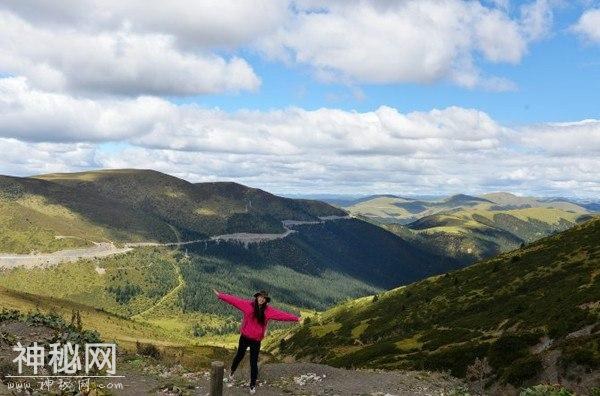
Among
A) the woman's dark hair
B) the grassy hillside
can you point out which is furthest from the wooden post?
the grassy hillside

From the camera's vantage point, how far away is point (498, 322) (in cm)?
7350

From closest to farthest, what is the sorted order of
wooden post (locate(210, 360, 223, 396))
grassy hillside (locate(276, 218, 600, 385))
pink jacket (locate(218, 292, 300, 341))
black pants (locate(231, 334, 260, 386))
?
wooden post (locate(210, 360, 223, 396)), pink jacket (locate(218, 292, 300, 341)), black pants (locate(231, 334, 260, 386)), grassy hillside (locate(276, 218, 600, 385))

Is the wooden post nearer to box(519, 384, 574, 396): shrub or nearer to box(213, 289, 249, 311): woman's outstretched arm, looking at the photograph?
box(213, 289, 249, 311): woman's outstretched arm

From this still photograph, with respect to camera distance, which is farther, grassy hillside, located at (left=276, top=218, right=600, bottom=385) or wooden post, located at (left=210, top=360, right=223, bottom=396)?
grassy hillside, located at (left=276, top=218, right=600, bottom=385)

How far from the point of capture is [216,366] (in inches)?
621

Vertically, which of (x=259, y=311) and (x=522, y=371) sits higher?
(x=259, y=311)

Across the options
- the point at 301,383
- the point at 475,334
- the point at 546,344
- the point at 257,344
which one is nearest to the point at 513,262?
the point at 475,334

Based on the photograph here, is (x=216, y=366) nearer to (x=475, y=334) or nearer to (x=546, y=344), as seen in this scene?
(x=546, y=344)

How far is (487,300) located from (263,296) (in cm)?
8723

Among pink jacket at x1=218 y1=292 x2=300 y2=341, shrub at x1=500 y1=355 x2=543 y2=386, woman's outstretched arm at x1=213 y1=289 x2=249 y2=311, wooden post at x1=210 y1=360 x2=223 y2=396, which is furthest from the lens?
shrub at x1=500 y1=355 x2=543 y2=386

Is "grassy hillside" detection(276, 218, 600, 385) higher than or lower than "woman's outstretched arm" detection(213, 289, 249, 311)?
lower

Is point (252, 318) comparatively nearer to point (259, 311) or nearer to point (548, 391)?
point (259, 311)

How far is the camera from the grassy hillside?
46.2 meters

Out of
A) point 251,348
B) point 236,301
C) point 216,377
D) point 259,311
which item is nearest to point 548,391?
point 259,311
